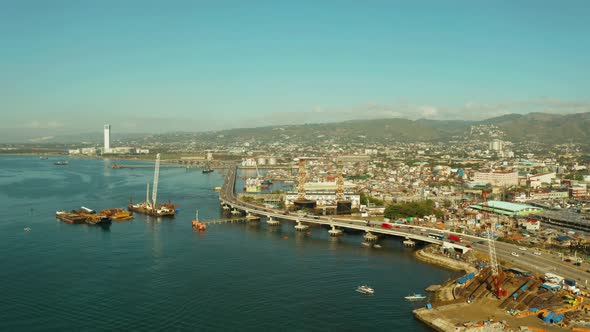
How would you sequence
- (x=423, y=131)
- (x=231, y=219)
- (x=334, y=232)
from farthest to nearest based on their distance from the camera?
1. (x=423, y=131)
2. (x=231, y=219)
3. (x=334, y=232)

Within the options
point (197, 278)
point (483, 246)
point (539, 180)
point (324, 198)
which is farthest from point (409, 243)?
point (539, 180)

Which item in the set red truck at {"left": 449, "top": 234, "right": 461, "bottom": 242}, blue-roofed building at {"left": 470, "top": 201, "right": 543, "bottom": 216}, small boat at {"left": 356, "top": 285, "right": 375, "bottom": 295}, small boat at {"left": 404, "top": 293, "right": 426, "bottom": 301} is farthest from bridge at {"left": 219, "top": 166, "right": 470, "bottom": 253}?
blue-roofed building at {"left": 470, "top": 201, "right": 543, "bottom": 216}

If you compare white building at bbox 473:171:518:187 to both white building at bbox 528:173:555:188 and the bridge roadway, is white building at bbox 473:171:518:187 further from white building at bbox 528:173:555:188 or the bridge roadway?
the bridge roadway

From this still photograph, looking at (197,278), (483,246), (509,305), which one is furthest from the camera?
(483,246)

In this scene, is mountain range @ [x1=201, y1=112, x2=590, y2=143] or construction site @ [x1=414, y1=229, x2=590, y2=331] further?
mountain range @ [x1=201, y1=112, x2=590, y2=143]

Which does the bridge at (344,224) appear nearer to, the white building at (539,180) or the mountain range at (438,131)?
the white building at (539,180)

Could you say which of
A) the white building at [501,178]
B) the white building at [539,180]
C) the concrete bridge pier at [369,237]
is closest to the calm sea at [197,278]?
the concrete bridge pier at [369,237]

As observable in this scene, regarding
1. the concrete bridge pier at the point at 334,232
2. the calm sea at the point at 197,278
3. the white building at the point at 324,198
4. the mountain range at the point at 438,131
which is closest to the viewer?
the calm sea at the point at 197,278

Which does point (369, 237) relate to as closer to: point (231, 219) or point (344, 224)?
point (344, 224)
